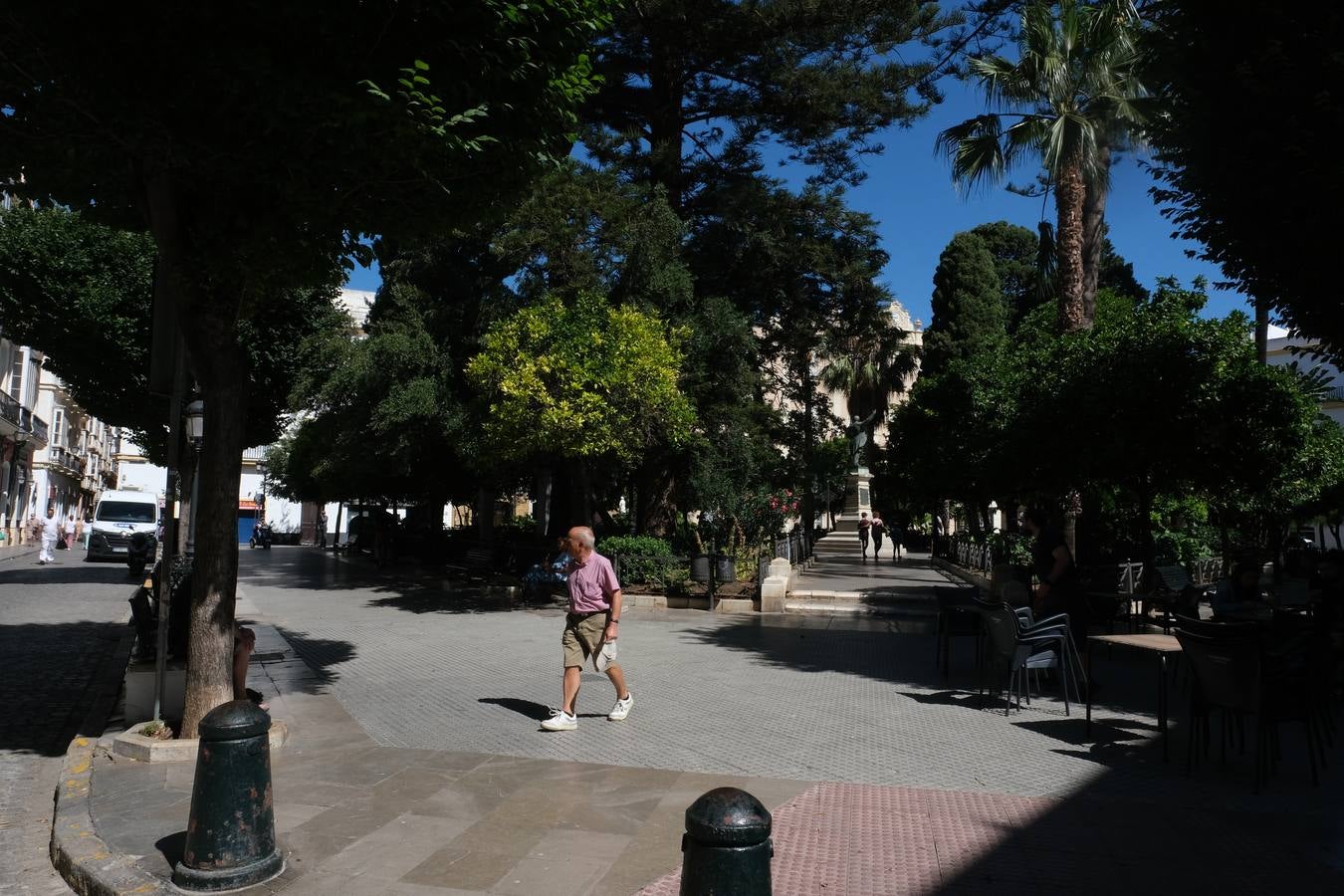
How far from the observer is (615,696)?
823 centimetres

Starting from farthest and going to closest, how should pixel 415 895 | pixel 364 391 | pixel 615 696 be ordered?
1. pixel 364 391
2. pixel 615 696
3. pixel 415 895

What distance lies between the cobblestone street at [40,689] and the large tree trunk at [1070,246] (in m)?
15.5

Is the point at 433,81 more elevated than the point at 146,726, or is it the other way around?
the point at 433,81

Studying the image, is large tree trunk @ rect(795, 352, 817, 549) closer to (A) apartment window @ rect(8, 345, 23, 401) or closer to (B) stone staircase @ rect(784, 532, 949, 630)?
(B) stone staircase @ rect(784, 532, 949, 630)

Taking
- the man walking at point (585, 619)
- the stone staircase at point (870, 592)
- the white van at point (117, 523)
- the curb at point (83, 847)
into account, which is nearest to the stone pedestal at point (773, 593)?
the stone staircase at point (870, 592)

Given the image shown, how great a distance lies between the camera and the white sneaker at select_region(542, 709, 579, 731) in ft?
22.7

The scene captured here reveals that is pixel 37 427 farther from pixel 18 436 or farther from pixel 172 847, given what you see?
pixel 172 847

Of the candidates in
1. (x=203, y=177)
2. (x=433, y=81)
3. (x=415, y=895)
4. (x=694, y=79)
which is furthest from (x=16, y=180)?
(x=694, y=79)

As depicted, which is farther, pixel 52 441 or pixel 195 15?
pixel 52 441

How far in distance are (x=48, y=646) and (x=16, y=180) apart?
7.06 meters

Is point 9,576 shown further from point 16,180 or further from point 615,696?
point 615,696

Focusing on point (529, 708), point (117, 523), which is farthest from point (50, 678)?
point (117, 523)

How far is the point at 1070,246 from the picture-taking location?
16.5 m

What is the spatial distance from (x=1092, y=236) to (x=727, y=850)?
59.1 feet
